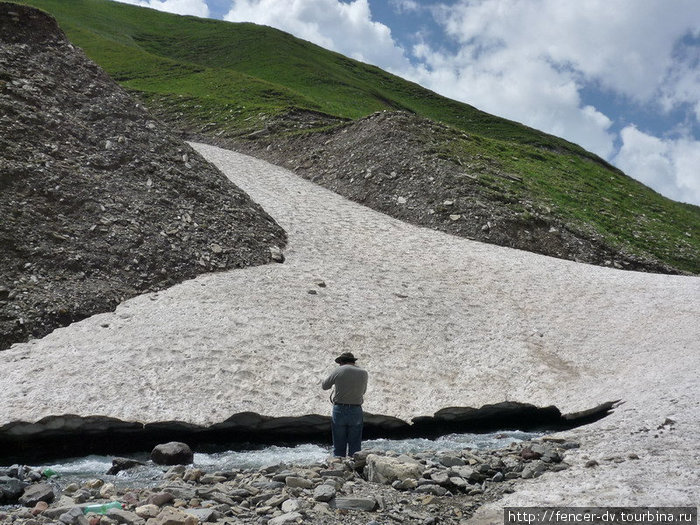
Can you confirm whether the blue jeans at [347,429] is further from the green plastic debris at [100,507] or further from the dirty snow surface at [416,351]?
the green plastic debris at [100,507]

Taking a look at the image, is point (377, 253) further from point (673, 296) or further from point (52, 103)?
point (52, 103)

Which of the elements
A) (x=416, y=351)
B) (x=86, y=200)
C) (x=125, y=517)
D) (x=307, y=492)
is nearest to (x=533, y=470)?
(x=307, y=492)

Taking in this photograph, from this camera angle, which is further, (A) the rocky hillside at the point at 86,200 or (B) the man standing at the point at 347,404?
(A) the rocky hillside at the point at 86,200

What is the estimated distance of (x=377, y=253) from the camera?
26.3 metres

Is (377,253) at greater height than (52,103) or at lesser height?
lesser

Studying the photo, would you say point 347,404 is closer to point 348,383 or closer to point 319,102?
point 348,383

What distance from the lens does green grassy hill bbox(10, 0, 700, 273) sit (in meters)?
36.1

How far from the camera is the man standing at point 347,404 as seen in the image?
502 inches

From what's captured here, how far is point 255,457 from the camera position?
13688 millimetres

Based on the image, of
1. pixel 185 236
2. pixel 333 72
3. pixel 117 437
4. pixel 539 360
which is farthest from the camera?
pixel 333 72

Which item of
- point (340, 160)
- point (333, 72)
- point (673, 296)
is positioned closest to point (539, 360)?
point (673, 296)

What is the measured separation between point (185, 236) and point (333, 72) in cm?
7373

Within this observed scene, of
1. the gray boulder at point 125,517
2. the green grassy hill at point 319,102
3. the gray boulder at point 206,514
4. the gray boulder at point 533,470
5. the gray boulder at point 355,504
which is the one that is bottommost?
the gray boulder at point 125,517

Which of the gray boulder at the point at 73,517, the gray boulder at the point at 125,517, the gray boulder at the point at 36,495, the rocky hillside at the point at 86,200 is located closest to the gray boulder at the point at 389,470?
the gray boulder at the point at 125,517
